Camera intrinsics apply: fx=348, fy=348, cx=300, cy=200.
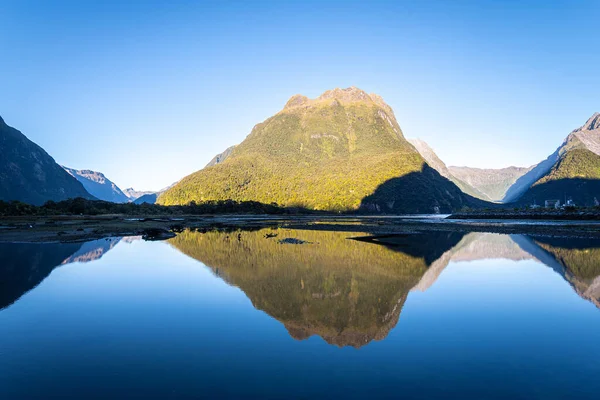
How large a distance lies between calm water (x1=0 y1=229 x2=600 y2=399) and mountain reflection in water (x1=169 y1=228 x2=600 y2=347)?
0.14 metres

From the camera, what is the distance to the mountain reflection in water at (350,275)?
14.7 meters

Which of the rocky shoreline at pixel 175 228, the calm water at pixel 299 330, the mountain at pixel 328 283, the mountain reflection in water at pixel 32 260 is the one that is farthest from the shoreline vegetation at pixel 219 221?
the calm water at pixel 299 330

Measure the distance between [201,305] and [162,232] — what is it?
149 feet

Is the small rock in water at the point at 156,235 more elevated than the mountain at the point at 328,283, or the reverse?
the small rock in water at the point at 156,235

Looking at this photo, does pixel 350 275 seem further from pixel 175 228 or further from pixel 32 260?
pixel 175 228

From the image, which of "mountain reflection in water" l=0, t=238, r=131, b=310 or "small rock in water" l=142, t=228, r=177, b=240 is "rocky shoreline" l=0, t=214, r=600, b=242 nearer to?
"small rock in water" l=142, t=228, r=177, b=240

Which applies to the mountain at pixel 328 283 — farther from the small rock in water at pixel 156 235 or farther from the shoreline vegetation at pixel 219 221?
the shoreline vegetation at pixel 219 221

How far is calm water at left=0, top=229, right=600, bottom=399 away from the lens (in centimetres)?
882

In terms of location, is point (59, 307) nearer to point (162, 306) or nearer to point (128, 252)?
point (162, 306)

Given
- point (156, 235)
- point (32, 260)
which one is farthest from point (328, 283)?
point (156, 235)

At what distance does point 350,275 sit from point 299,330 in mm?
10949

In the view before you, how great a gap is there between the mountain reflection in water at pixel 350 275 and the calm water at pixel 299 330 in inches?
5.6

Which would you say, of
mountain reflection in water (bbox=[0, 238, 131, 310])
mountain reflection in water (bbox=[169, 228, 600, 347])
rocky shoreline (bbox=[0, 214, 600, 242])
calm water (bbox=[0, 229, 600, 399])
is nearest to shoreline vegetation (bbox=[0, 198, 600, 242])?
rocky shoreline (bbox=[0, 214, 600, 242])

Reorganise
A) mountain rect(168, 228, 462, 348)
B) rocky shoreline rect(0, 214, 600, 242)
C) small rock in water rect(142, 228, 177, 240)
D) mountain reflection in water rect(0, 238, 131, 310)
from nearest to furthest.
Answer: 1. mountain rect(168, 228, 462, 348)
2. mountain reflection in water rect(0, 238, 131, 310)
3. rocky shoreline rect(0, 214, 600, 242)
4. small rock in water rect(142, 228, 177, 240)
